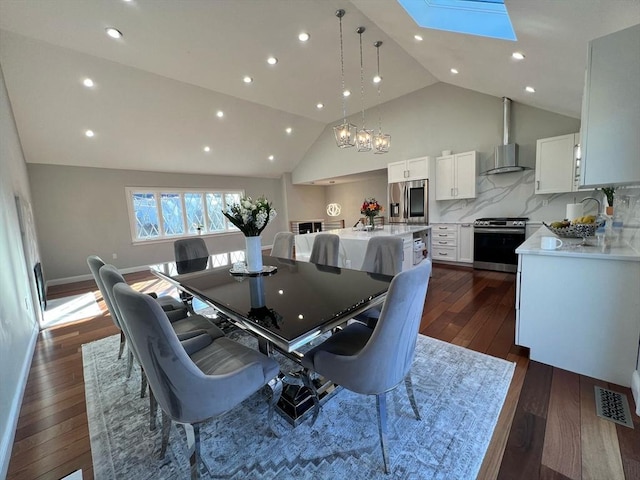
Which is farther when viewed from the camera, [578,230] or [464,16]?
[464,16]

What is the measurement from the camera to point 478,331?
8.28 ft

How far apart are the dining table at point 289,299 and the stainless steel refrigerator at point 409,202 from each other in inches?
150

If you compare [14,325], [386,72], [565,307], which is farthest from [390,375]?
[386,72]

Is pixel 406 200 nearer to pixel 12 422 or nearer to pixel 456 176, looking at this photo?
pixel 456 176

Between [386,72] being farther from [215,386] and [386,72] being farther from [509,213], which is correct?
[215,386]

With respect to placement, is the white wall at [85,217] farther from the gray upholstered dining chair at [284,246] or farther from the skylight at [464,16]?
the skylight at [464,16]

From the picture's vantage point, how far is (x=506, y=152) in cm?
436

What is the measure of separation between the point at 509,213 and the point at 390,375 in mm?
4773

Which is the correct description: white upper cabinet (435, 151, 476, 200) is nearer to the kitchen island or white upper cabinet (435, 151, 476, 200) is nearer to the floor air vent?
the kitchen island

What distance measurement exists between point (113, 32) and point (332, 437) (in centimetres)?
477

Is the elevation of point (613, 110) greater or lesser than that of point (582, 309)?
greater

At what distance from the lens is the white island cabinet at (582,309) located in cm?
166

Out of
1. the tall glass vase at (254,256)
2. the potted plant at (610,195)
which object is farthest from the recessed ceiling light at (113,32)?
the potted plant at (610,195)

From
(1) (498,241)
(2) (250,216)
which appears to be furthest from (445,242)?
(2) (250,216)
